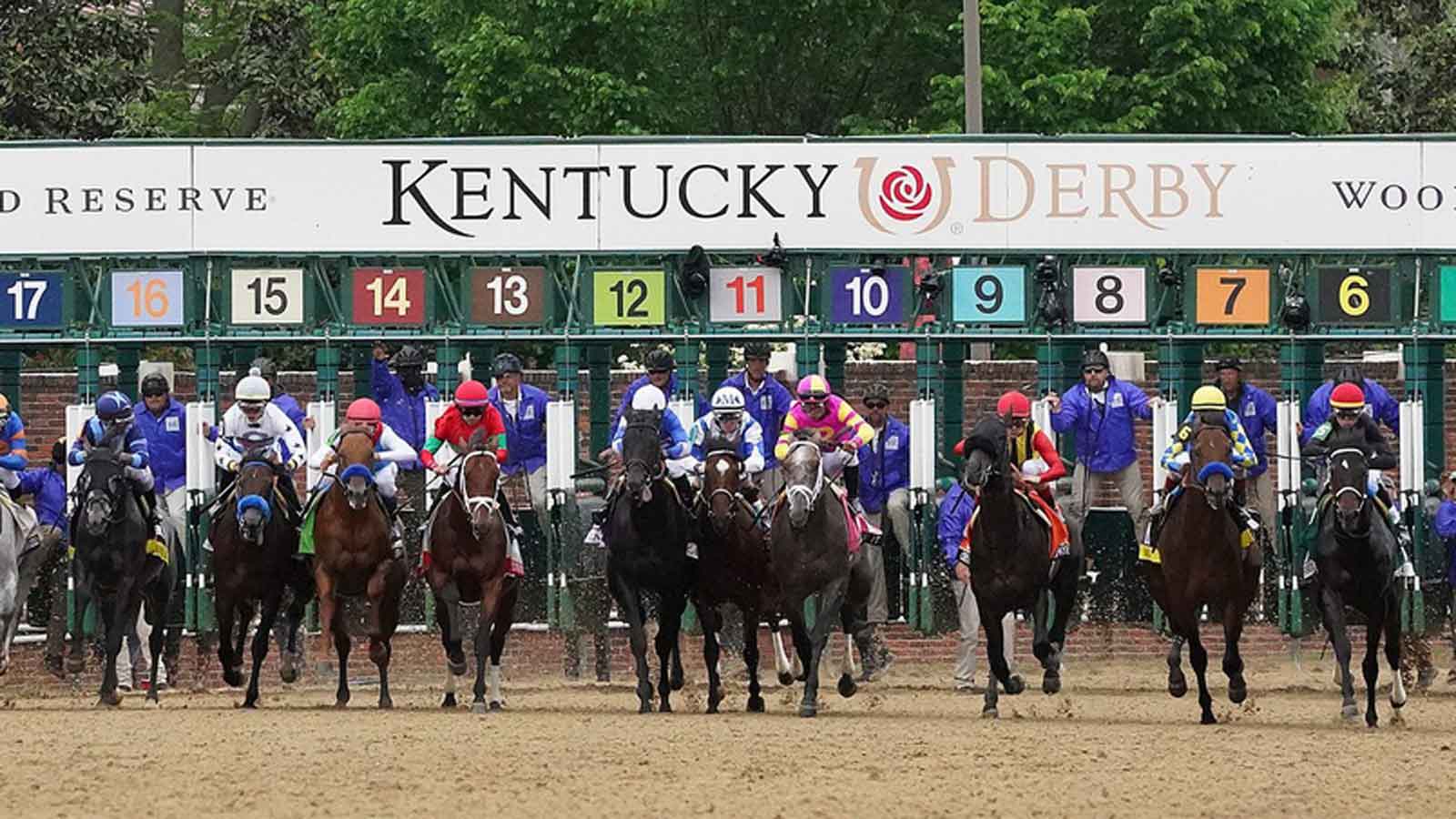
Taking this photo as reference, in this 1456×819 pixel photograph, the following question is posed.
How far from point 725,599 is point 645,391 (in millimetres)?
1578

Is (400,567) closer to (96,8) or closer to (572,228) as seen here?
(572,228)

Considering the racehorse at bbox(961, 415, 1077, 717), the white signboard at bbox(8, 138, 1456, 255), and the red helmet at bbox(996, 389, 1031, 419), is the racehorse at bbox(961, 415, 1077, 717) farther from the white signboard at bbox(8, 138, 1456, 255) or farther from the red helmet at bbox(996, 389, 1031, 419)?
the white signboard at bbox(8, 138, 1456, 255)

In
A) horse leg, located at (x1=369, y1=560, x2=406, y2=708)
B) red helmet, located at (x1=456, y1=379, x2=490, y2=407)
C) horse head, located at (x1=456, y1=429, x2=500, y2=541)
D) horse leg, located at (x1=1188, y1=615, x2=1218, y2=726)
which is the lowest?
horse leg, located at (x1=1188, y1=615, x2=1218, y2=726)

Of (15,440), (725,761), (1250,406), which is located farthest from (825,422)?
(15,440)

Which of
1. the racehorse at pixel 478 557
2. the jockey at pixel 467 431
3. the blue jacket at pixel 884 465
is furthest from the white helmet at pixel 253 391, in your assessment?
the blue jacket at pixel 884 465

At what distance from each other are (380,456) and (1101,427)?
495cm

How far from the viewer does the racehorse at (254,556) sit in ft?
66.3

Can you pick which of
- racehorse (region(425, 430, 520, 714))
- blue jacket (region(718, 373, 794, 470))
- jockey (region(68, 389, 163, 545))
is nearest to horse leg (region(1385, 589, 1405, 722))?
blue jacket (region(718, 373, 794, 470))

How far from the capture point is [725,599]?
20469mm

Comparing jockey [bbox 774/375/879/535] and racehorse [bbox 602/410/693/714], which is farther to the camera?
jockey [bbox 774/375/879/535]

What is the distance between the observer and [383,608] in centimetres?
2033

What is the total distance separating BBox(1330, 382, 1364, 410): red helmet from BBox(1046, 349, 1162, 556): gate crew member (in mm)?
2990

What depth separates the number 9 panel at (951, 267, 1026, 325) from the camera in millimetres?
23016

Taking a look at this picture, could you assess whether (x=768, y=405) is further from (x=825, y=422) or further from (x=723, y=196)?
(x=723, y=196)
